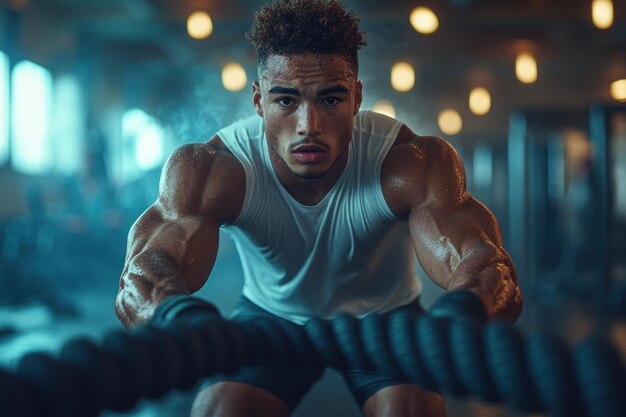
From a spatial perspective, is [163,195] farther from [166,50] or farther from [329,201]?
[166,50]

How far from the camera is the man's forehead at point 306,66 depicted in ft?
3.76

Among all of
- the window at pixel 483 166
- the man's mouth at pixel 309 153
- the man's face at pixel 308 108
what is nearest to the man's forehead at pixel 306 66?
the man's face at pixel 308 108

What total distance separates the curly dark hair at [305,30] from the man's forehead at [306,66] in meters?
0.01

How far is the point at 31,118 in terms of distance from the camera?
5.86 meters

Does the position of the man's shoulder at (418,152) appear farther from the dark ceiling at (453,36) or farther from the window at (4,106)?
the window at (4,106)

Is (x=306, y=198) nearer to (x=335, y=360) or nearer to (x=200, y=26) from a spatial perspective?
(x=335, y=360)

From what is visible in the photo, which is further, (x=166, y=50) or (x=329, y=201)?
(x=166, y=50)

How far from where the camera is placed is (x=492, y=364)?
2.39 ft

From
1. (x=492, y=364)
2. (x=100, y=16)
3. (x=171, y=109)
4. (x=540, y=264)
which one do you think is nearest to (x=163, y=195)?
(x=492, y=364)

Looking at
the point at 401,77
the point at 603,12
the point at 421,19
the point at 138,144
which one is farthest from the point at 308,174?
the point at 138,144

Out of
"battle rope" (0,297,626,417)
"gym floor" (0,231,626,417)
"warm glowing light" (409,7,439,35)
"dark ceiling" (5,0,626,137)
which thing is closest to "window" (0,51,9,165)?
"dark ceiling" (5,0,626,137)

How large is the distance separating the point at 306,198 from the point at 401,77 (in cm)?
195

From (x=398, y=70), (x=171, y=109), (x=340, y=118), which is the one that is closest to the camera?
(x=340, y=118)

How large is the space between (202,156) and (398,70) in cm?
209
